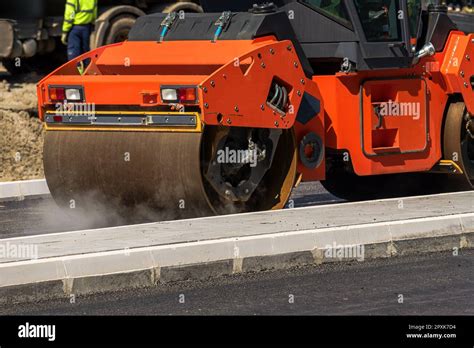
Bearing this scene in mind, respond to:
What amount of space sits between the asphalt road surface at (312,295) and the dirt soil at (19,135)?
23.9 feet

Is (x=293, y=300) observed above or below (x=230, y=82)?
below

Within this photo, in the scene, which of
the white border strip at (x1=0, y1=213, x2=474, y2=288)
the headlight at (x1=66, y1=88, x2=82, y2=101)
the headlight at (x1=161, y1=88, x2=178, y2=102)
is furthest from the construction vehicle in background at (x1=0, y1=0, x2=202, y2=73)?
the white border strip at (x1=0, y1=213, x2=474, y2=288)

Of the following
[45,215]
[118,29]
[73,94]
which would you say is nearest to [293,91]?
[73,94]

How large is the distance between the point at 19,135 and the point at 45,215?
16.0 feet

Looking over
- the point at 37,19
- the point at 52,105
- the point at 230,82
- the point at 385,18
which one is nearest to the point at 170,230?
the point at 230,82

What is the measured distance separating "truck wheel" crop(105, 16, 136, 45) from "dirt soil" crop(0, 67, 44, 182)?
82.2 inches

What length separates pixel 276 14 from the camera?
37.9ft

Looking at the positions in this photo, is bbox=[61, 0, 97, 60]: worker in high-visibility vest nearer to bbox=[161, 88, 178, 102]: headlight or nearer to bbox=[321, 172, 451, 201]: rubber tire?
bbox=[321, 172, 451, 201]: rubber tire

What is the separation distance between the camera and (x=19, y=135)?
57.7ft

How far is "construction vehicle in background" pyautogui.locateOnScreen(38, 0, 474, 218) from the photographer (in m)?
10.8

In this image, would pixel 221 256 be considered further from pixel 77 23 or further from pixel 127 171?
pixel 77 23

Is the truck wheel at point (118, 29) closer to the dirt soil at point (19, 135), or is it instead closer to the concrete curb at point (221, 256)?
the dirt soil at point (19, 135)

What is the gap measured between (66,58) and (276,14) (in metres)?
11.7
